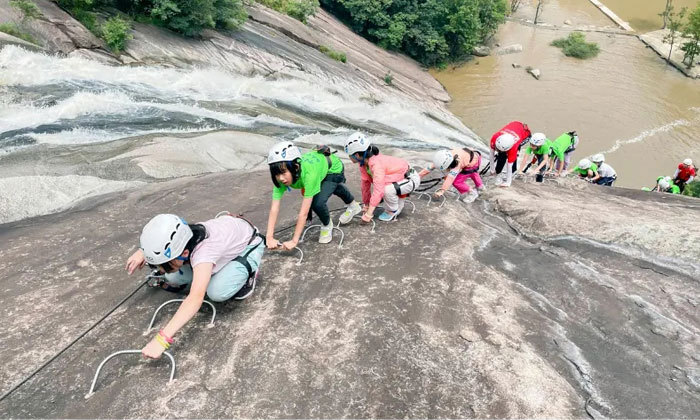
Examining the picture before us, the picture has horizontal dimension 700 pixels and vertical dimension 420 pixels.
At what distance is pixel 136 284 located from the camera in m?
4.71

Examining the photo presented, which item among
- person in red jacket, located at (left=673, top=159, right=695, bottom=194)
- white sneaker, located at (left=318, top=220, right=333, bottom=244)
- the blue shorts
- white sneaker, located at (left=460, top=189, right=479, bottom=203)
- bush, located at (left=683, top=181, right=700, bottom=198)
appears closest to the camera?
the blue shorts

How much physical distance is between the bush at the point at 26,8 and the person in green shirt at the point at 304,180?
41.0ft

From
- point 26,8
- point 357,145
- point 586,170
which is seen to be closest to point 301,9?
point 26,8

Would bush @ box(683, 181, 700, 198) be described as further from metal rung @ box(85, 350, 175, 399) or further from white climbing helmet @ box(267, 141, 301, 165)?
metal rung @ box(85, 350, 175, 399)

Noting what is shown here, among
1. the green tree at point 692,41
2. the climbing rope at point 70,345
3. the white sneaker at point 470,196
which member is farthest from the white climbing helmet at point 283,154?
the green tree at point 692,41

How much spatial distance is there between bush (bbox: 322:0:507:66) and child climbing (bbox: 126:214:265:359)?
27.4m

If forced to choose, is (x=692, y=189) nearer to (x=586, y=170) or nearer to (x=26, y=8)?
(x=586, y=170)

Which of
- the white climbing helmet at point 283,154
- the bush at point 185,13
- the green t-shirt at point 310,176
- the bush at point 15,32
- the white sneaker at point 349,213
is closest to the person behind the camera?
the white climbing helmet at point 283,154

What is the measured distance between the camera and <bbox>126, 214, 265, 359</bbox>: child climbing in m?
3.62

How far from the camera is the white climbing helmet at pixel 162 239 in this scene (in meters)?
3.64

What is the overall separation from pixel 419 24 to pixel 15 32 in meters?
24.2

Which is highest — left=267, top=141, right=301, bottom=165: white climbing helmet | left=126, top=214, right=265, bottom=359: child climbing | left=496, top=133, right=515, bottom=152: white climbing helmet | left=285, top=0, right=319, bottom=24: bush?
left=285, top=0, right=319, bottom=24: bush

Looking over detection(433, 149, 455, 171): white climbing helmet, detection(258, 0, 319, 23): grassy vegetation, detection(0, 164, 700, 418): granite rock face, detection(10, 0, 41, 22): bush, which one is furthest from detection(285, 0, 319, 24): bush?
detection(0, 164, 700, 418): granite rock face

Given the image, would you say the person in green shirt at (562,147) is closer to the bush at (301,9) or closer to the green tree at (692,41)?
the bush at (301,9)
